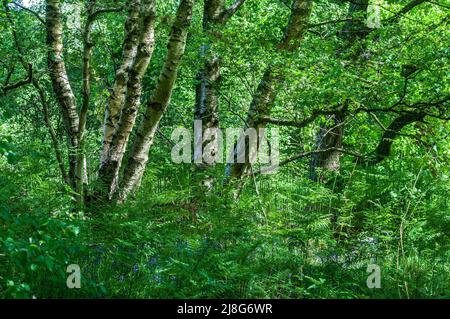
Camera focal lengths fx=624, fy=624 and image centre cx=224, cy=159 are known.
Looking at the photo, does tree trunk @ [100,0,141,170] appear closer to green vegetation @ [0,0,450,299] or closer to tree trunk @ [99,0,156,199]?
green vegetation @ [0,0,450,299]

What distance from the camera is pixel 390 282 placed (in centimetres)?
487

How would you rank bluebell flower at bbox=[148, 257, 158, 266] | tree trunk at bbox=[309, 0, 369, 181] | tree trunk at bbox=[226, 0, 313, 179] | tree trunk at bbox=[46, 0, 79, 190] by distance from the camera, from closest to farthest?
bluebell flower at bbox=[148, 257, 158, 266] → tree trunk at bbox=[46, 0, 79, 190] → tree trunk at bbox=[226, 0, 313, 179] → tree trunk at bbox=[309, 0, 369, 181]

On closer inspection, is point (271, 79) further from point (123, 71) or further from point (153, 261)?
point (153, 261)

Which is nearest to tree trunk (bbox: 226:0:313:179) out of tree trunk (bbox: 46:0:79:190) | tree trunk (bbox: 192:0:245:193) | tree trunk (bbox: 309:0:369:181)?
tree trunk (bbox: 192:0:245:193)

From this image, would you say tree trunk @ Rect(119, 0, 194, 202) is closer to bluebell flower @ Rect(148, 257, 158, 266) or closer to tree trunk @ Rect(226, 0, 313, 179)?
tree trunk @ Rect(226, 0, 313, 179)

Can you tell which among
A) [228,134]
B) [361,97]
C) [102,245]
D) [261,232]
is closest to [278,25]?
[228,134]

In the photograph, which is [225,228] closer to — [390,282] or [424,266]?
[390,282]

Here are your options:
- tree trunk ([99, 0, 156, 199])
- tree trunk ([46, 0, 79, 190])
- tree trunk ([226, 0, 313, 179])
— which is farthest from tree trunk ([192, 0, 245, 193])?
tree trunk ([46, 0, 79, 190])

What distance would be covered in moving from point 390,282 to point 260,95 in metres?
5.05

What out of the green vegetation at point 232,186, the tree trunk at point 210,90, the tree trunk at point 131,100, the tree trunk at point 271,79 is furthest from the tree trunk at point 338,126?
the tree trunk at point 131,100

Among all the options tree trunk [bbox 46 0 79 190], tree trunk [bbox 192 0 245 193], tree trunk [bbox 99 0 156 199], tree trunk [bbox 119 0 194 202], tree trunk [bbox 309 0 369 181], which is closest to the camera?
tree trunk [bbox 119 0 194 202]

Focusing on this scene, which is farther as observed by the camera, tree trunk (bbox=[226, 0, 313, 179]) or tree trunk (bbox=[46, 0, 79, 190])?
tree trunk (bbox=[226, 0, 313, 179])

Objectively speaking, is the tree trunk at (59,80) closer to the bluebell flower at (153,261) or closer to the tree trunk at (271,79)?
the tree trunk at (271,79)

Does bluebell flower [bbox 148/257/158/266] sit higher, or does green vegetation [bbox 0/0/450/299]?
green vegetation [bbox 0/0/450/299]
